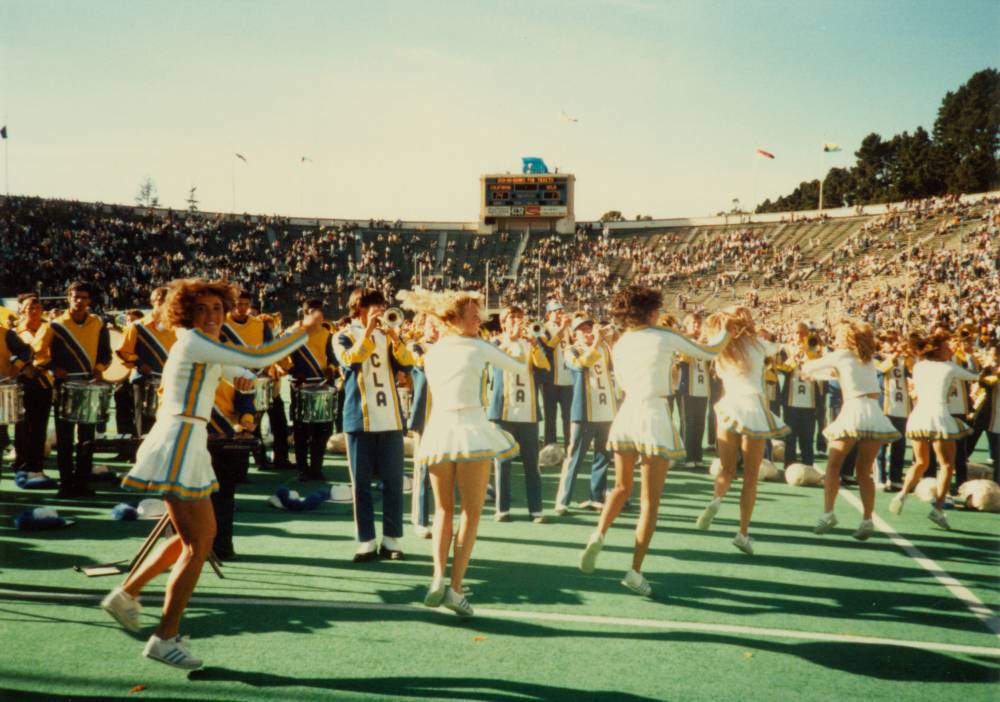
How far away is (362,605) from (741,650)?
221 cm

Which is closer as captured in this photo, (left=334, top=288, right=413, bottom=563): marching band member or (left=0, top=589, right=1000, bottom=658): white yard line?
(left=0, top=589, right=1000, bottom=658): white yard line

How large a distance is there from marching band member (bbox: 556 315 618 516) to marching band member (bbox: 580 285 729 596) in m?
1.83

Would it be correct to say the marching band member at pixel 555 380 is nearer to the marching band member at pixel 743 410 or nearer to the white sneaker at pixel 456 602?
the marching band member at pixel 743 410

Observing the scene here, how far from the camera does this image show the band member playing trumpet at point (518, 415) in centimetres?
690

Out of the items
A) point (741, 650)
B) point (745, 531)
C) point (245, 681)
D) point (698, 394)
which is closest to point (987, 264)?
point (698, 394)

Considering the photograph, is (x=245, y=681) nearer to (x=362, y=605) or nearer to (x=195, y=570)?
(x=195, y=570)

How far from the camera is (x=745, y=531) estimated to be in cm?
602

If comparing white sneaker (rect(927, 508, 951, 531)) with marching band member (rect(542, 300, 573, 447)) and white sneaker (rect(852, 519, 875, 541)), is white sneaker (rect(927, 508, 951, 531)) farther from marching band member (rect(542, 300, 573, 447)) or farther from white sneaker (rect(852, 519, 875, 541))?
marching band member (rect(542, 300, 573, 447))

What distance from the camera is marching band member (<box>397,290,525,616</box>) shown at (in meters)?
4.32

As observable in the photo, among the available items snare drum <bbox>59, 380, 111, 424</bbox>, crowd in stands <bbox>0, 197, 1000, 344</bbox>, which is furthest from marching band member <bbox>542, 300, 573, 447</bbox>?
crowd in stands <bbox>0, 197, 1000, 344</bbox>

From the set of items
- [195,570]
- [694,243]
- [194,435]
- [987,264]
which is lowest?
[195,570]

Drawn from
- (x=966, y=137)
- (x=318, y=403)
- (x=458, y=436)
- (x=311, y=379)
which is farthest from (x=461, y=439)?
(x=966, y=137)

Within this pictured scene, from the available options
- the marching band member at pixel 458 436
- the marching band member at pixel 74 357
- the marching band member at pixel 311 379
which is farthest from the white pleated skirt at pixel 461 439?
the marching band member at pixel 74 357

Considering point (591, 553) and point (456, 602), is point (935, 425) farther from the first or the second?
point (456, 602)
